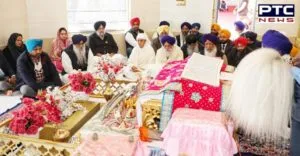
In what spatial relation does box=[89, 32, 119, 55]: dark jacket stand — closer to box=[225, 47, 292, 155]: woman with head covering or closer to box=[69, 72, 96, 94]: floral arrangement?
box=[69, 72, 96, 94]: floral arrangement

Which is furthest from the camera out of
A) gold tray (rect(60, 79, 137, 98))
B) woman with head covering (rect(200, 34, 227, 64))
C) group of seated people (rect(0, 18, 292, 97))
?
woman with head covering (rect(200, 34, 227, 64))

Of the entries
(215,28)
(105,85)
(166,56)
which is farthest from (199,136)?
(215,28)

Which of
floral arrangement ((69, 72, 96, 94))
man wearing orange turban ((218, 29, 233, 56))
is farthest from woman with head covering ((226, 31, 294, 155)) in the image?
man wearing orange turban ((218, 29, 233, 56))

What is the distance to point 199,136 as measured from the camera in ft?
5.27

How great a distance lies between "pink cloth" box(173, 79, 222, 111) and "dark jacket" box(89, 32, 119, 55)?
4045mm

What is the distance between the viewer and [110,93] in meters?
2.72

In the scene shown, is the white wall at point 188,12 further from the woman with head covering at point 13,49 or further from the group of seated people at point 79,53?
the woman with head covering at point 13,49

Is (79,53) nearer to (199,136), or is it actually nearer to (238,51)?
(238,51)

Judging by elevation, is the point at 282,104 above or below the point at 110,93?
above

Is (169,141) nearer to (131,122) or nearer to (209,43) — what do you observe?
(131,122)

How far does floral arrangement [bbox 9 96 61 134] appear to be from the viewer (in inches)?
75.0

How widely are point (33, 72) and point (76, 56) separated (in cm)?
81

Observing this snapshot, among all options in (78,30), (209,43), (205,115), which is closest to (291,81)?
(205,115)

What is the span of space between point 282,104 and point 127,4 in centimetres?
516
